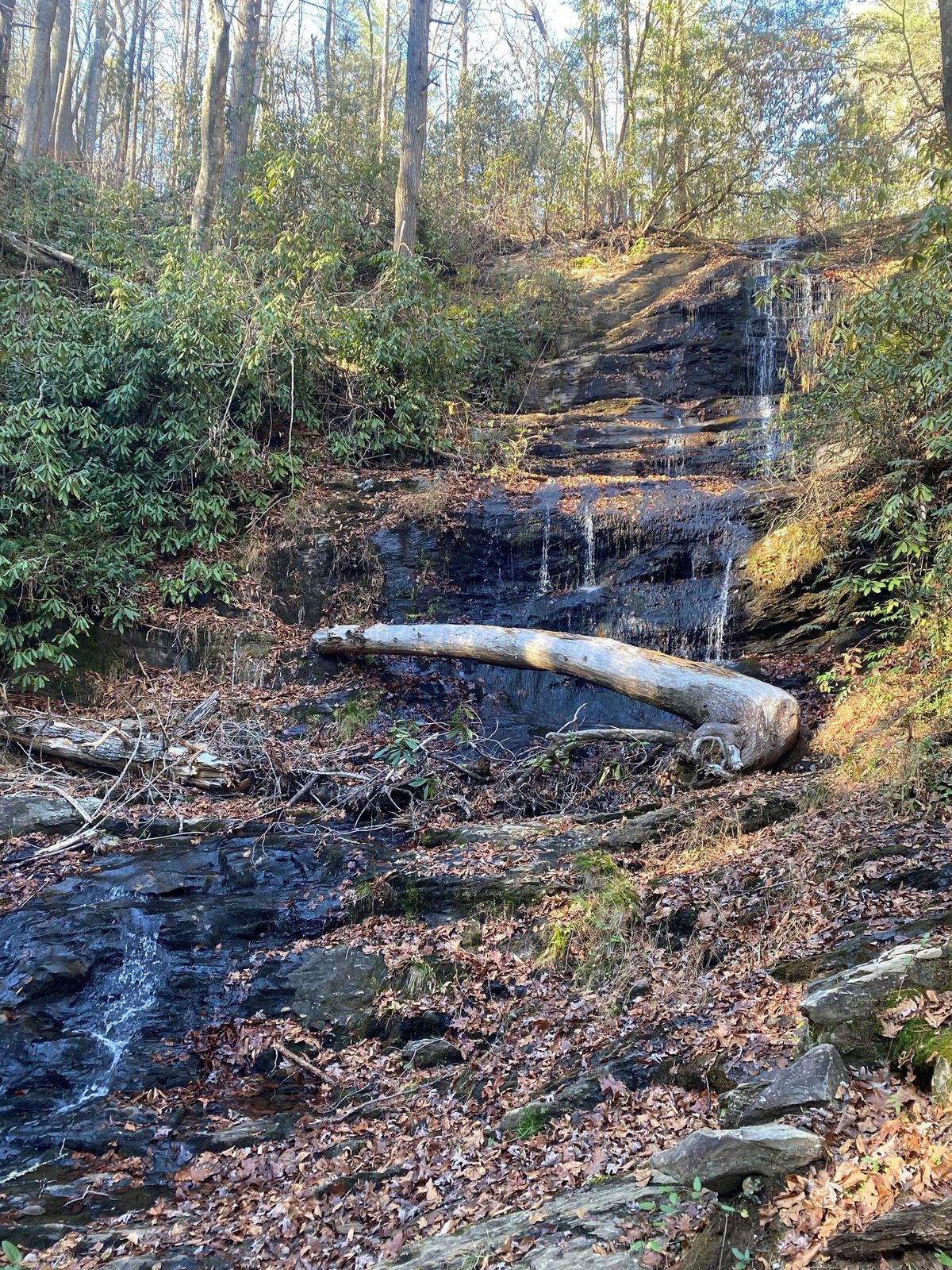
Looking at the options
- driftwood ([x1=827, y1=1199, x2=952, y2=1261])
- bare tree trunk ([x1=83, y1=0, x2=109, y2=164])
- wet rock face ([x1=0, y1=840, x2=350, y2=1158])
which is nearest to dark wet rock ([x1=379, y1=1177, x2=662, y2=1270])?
driftwood ([x1=827, y1=1199, x2=952, y2=1261])

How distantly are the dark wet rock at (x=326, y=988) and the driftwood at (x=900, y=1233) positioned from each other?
3618 mm

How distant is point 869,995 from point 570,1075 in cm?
159

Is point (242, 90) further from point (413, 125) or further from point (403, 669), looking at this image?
point (403, 669)

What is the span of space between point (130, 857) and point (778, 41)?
1818cm

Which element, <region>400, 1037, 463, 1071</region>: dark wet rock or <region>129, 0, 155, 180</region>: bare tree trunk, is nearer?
<region>400, 1037, 463, 1071</region>: dark wet rock

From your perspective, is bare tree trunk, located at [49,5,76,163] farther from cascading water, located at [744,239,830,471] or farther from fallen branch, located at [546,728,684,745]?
fallen branch, located at [546,728,684,745]

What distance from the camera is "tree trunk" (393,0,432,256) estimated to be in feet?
51.0

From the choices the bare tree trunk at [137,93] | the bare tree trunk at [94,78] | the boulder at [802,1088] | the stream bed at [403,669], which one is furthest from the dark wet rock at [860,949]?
the bare tree trunk at [94,78]

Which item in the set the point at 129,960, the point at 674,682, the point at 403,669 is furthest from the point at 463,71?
A: the point at 129,960

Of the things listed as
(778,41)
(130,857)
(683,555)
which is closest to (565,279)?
(778,41)

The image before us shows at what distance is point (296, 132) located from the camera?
1750 cm

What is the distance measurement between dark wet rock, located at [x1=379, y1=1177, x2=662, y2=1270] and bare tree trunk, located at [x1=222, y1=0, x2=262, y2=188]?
17.9 m

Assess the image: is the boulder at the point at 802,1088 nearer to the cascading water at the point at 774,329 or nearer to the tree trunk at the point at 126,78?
the cascading water at the point at 774,329

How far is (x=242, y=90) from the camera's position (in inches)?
648
